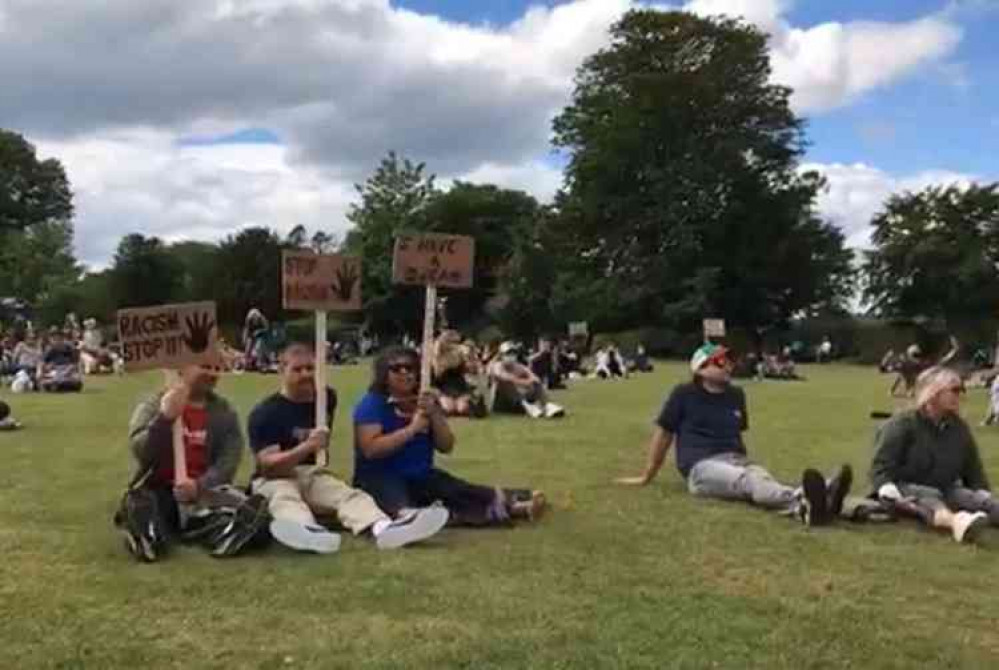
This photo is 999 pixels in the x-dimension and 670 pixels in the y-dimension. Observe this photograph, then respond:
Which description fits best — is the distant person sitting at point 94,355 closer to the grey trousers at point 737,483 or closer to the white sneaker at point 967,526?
the grey trousers at point 737,483

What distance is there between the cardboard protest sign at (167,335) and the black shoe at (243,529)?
105 centimetres

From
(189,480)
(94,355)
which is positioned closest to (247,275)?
(94,355)

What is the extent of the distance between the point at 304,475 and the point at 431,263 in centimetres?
225

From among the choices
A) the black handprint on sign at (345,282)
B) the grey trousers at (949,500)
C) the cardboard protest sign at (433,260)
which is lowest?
the grey trousers at (949,500)

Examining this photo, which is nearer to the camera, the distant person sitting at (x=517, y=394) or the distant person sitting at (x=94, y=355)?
the distant person sitting at (x=517, y=394)

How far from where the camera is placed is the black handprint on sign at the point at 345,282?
33.7ft

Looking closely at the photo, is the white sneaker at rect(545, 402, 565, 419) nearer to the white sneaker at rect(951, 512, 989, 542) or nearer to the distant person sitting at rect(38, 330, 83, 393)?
the white sneaker at rect(951, 512, 989, 542)

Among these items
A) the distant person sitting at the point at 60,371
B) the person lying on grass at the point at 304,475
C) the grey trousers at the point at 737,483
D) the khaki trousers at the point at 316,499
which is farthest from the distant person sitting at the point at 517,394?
the khaki trousers at the point at 316,499

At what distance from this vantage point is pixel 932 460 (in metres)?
10.1

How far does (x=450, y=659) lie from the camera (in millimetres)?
6137

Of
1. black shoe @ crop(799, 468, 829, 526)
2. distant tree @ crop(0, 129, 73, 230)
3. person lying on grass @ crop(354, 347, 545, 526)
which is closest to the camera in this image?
person lying on grass @ crop(354, 347, 545, 526)

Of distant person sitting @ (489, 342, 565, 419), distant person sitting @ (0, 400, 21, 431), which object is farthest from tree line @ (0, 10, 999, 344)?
distant person sitting @ (0, 400, 21, 431)

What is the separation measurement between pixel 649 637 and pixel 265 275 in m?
90.3

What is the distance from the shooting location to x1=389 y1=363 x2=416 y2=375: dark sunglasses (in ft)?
32.3
